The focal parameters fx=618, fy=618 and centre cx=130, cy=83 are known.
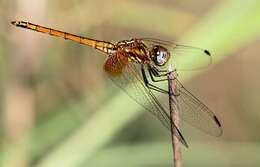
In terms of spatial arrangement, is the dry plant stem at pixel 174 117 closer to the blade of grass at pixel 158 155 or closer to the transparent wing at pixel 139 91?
the transparent wing at pixel 139 91

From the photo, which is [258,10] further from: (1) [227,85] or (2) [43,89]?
(1) [227,85]

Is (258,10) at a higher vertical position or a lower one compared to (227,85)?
lower

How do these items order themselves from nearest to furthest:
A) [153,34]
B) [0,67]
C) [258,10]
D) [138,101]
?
[258,10] → [138,101] → [0,67] → [153,34]

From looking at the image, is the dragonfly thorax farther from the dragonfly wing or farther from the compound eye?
the dragonfly wing

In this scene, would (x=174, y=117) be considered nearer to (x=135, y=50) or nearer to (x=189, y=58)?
(x=189, y=58)

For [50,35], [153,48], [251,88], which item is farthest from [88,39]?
[251,88]

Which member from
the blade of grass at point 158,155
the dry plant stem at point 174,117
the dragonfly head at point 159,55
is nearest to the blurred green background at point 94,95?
the blade of grass at point 158,155

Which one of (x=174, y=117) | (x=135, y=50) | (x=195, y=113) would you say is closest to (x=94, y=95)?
(x=135, y=50)

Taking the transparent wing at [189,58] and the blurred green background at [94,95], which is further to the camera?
the blurred green background at [94,95]

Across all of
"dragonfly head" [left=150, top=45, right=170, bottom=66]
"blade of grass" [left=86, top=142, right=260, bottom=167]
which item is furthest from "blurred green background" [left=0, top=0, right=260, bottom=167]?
"dragonfly head" [left=150, top=45, right=170, bottom=66]
